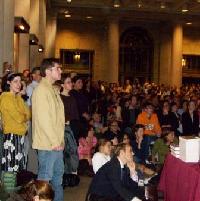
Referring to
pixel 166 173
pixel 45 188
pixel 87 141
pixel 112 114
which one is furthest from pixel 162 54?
pixel 45 188

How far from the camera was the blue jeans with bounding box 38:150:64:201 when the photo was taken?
6395mm

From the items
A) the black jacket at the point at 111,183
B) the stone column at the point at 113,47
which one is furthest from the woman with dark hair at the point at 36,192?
the stone column at the point at 113,47

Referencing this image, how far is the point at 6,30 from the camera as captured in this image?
34.8 feet

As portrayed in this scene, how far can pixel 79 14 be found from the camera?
32500mm

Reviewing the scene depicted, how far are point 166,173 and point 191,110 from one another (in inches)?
276

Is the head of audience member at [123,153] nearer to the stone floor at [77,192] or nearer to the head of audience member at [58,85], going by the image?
the head of audience member at [58,85]

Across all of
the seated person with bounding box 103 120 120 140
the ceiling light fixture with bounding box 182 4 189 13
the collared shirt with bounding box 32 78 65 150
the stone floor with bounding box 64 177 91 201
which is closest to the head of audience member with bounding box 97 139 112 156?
the stone floor with bounding box 64 177 91 201

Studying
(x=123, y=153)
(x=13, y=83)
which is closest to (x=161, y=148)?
(x=13, y=83)

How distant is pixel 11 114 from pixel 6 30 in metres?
3.14

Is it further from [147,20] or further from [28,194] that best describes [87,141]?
[147,20]

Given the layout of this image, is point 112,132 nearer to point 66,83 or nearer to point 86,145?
point 86,145

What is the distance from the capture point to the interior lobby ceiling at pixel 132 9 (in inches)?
1188

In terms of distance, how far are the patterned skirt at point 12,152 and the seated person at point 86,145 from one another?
309 cm

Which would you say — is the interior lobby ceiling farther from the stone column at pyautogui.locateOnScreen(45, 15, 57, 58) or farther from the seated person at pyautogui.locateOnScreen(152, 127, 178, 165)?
the seated person at pyautogui.locateOnScreen(152, 127, 178, 165)
